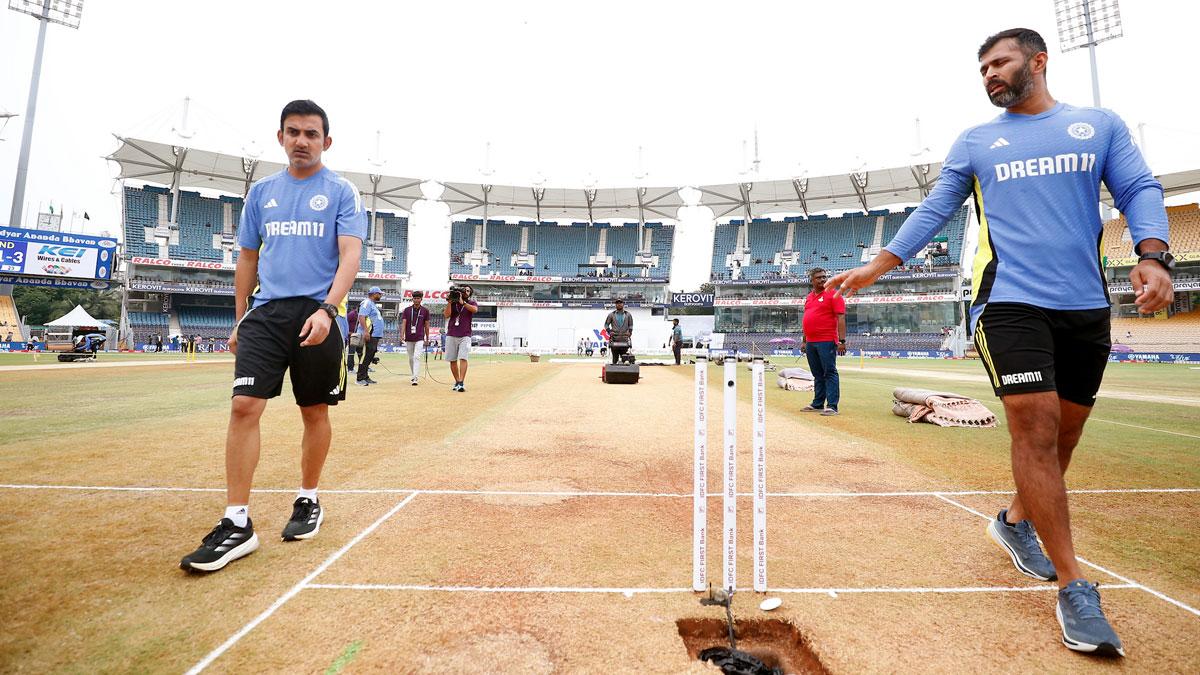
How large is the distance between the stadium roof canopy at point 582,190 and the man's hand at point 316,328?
45.7m

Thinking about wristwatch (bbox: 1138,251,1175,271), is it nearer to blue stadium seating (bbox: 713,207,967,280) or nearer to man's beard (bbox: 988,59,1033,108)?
man's beard (bbox: 988,59,1033,108)

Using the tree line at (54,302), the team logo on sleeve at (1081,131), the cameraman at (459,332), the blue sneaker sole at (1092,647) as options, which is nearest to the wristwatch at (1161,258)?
the team logo on sleeve at (1081,131)

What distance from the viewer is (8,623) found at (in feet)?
5.70

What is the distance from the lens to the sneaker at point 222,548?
7.09 feet

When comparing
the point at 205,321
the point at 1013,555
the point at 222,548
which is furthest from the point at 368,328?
the point at 205,321

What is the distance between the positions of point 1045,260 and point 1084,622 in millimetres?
1313

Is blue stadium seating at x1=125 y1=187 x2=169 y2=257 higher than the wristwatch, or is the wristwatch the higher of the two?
blue stadium seating at x1=125 y1=187 x2=169 y2=257

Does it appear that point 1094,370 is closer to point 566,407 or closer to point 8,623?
point 8,623

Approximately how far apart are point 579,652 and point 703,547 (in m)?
0.62

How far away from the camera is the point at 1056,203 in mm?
2139

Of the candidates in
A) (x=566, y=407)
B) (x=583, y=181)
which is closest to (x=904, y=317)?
(x=583, y=181)

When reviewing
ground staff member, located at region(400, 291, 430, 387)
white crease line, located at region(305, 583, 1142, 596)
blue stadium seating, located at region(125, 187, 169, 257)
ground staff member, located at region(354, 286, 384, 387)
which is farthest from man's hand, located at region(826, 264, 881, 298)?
blue stadium seating, located at region(125, 187, 169, 257)

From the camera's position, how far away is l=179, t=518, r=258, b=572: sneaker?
2160 mm

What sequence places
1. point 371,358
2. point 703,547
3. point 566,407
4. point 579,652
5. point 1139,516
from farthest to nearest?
1. point 371,358
2. point 566,407
3. point 1139,516
4. point 703,547
5. point 579,652
